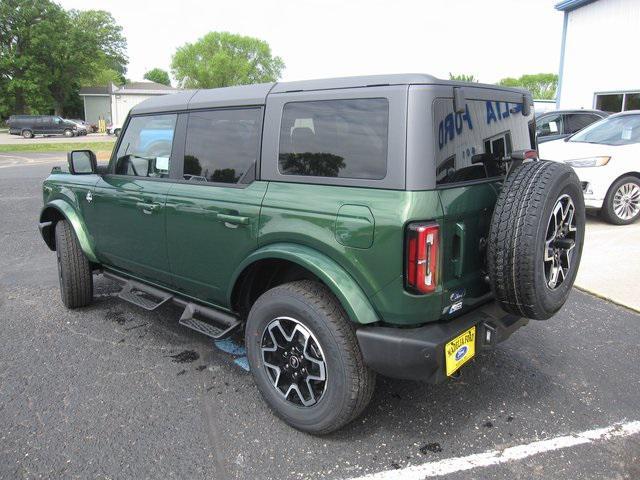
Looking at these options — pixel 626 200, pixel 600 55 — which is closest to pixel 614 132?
pixel 626 200

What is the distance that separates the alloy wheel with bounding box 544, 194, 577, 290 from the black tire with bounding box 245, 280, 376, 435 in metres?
1.08

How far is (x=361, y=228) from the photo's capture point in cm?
236

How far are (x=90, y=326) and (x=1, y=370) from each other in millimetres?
809

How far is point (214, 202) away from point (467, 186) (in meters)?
1.47

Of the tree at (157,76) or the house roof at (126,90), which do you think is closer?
the house roof at (126,90)

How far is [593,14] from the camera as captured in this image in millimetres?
17297

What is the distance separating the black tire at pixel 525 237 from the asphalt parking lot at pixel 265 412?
76 cm

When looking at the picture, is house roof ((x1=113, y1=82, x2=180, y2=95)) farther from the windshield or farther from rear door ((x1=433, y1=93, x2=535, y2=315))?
rear door ((x1=433, y1=93, x2=535, y2=315))

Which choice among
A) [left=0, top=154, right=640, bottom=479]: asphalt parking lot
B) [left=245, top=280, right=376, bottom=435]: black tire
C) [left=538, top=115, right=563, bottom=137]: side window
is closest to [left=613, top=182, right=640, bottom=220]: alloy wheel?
[left=538, top=115, right=563, bottom=137]: side window

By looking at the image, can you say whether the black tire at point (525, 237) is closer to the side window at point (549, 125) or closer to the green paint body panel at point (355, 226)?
the green paint body panel at point (355, 226)

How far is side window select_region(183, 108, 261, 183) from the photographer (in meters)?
2.99

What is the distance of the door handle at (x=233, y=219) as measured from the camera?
285 centimetres

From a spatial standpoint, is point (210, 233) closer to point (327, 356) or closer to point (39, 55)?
point (327, 356)

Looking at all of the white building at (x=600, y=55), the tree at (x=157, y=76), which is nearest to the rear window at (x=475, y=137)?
the white building at (x=600, y=55)
